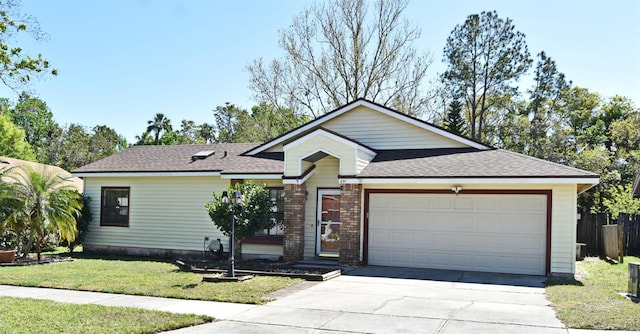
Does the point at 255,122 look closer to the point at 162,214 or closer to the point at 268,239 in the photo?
the point at 162,214

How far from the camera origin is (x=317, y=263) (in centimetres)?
1511

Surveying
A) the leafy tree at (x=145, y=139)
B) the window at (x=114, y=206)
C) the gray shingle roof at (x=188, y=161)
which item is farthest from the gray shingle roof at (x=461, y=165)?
the leafy tree at (x=145, y=139)

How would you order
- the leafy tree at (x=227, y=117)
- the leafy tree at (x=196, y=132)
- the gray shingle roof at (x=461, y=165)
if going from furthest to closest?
the leafy tree at (x=196, y=132), the leafy tree at (x=227, y=117), the gray shingle roof at (x=461, y=165)

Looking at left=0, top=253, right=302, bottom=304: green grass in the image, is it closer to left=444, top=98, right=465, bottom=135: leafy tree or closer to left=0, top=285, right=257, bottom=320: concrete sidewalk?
left=0, top=285, right=257, bottom=320: concrete sidewalk

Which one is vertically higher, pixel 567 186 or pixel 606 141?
pixel 606 141

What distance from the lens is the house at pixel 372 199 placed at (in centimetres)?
1382

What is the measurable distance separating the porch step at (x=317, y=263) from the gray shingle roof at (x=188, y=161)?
9.25 ft

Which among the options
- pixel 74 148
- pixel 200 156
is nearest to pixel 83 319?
pixel 200 156

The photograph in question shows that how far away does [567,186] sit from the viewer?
1339 cm

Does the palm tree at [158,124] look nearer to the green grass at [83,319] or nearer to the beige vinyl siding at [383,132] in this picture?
the beige vinyl siding at [383,132]

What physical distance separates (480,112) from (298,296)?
29.8m

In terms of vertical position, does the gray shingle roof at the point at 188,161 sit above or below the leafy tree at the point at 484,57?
below

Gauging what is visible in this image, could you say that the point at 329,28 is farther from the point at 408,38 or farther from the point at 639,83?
the point at 639,83

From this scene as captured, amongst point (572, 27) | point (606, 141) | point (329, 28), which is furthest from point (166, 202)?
point (606, 141)
